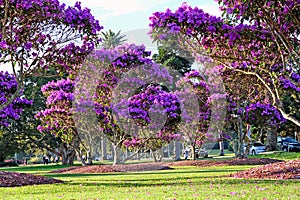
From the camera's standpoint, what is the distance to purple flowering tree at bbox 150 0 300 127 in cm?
1409

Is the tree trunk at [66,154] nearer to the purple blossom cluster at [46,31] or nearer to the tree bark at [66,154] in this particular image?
the tree bark at [66,154]

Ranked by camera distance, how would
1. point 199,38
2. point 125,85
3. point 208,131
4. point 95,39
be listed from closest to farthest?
point 199,38, point 95,39, point 125,85, point 208,131

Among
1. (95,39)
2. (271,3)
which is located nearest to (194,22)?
(271,3)

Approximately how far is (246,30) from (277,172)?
15.2 feet

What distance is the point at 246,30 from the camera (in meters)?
14.8

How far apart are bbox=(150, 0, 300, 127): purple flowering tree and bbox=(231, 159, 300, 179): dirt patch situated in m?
1.72

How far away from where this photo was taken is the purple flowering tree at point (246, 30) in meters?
14.1

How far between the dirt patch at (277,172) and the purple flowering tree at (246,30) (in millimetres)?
1724

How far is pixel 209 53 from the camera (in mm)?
16406

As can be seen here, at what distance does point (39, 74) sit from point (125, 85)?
11.1m

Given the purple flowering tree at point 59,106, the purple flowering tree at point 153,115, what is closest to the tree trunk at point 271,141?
the purple flowering tree at point 153,115

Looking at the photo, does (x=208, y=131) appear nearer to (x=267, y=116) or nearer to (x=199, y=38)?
(x=267, y=116)

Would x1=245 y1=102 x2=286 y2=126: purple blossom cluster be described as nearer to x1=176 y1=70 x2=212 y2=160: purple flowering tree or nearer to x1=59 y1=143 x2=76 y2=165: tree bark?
x1=176 y1=70 x2=212 y2=160: purple flowering tree

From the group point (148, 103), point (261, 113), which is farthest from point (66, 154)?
point (261, 113)
